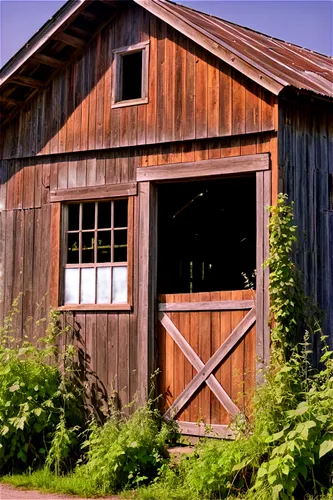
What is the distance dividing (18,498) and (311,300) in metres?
4.51

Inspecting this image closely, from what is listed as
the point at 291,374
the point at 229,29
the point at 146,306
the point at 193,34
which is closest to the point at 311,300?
the point at 291,374

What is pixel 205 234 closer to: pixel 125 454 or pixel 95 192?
pixel 95 192

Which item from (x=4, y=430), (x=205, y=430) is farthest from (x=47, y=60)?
(x=205, y=430)

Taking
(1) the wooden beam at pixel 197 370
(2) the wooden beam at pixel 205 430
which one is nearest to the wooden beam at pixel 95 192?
(1) the wooden beam at pixel 197 370

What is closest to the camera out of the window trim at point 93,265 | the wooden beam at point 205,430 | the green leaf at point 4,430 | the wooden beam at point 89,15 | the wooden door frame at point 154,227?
the wooden door frame at point 154,227

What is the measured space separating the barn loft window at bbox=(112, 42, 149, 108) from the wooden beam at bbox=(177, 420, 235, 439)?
474 cm

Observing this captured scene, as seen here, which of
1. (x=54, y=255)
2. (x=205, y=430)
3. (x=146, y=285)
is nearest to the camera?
(x=205, y=430)

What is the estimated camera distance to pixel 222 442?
10078 millimetres

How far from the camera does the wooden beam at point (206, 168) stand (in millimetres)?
10734

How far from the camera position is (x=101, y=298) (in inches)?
485

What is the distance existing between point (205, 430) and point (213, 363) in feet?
2.94

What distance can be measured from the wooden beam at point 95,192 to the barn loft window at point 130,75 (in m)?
1.25

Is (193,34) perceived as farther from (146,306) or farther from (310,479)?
(310,479)

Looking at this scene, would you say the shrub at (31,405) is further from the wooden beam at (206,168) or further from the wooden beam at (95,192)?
the wooden beam at (206,168)
